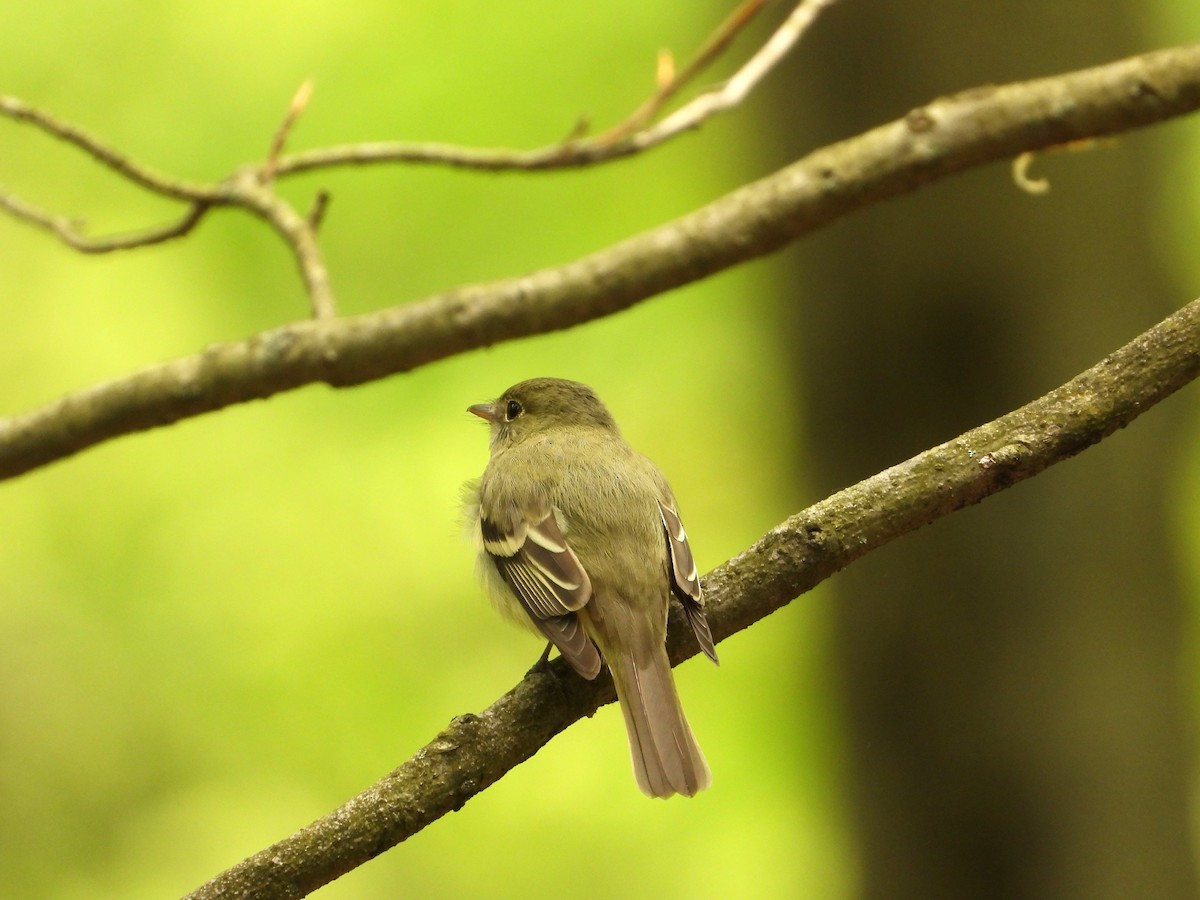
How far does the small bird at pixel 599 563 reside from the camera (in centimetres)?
315

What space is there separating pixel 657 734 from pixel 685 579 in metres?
0.38

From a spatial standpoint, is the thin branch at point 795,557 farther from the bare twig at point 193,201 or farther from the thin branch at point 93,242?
the thin branch at point 93,242

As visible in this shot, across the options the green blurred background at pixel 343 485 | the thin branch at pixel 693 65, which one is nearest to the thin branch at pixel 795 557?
the thin branch at pixel 693 65

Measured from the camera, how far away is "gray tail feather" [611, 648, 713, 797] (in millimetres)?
3111

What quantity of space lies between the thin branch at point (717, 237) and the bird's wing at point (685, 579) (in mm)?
694

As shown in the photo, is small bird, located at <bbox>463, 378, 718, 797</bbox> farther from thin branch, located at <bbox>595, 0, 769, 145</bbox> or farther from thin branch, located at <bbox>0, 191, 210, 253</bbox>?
thin branch, located at <bbox>0, 191, 210, 253</bbox>

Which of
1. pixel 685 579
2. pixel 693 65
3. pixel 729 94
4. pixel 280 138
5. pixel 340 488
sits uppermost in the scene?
pixel 340 488

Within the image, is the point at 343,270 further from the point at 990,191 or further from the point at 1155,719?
the point at 1155,719

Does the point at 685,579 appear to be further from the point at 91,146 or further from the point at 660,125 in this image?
the point at 91,146

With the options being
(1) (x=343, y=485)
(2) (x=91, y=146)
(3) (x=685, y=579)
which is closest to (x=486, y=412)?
(2) (x=91, y=146)

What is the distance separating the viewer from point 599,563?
3.60 m

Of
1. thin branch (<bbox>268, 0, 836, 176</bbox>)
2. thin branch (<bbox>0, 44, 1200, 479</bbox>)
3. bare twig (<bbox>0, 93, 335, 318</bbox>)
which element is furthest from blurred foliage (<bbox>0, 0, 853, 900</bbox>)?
thin branch (<bbox>0, 44, 1200, 479</bbox>)

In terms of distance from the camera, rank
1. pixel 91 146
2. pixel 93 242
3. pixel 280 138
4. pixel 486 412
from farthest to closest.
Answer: pixel 486 412
pixel 93 242
pixel 280 138
pixel 91 146

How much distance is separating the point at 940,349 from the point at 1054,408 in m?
2.45
